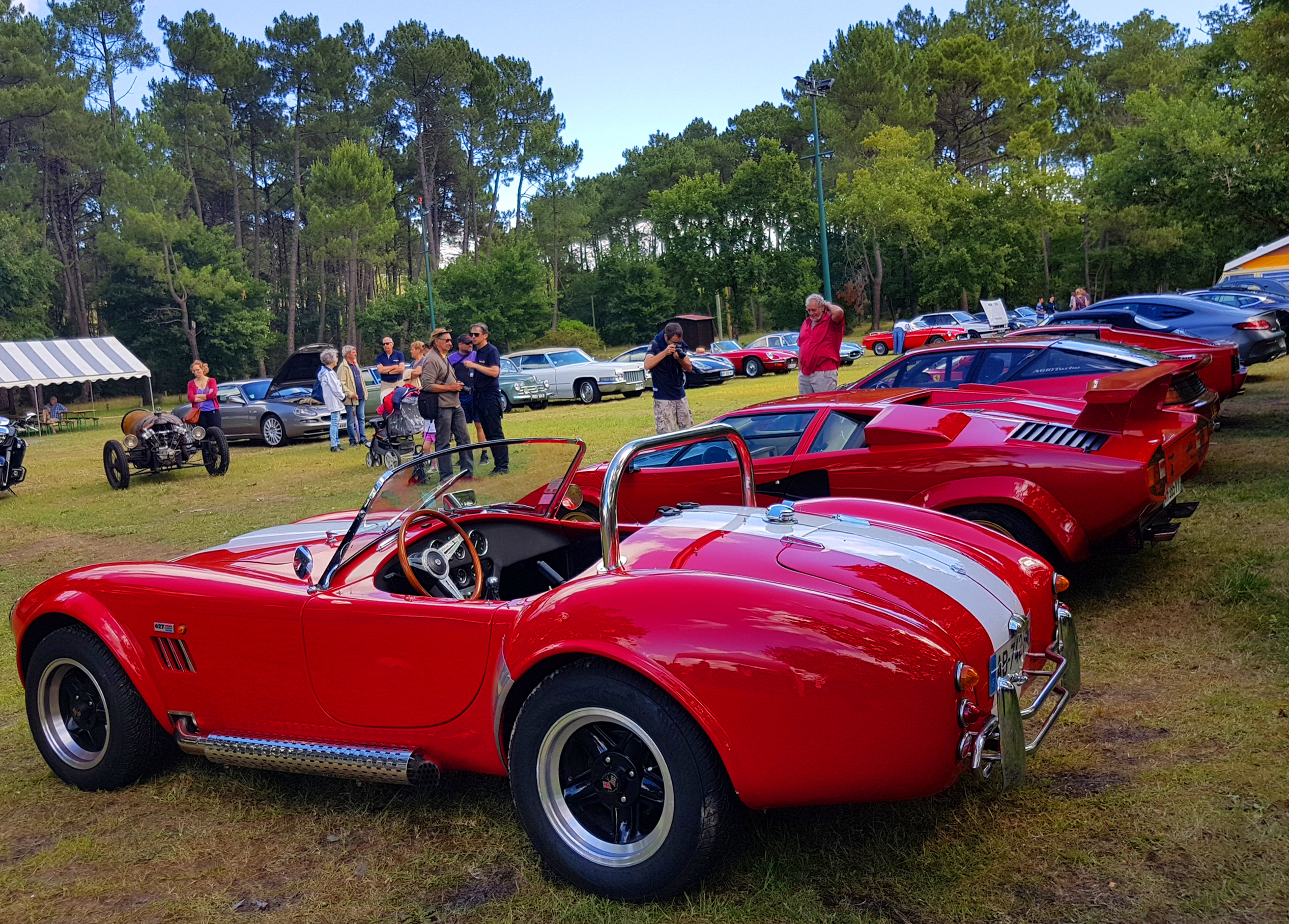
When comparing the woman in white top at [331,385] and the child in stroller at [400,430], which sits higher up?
the woman in white top at [331,385]

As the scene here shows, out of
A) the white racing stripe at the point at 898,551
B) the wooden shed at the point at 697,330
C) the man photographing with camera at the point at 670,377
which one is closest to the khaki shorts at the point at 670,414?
the man photographing with camera at the point at 670,377

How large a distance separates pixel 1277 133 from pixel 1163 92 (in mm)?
51683

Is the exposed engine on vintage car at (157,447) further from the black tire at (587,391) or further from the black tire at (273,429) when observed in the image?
the black tire at (587,391)

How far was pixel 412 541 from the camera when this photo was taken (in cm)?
358

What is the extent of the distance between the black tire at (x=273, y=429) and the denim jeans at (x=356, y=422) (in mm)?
2975

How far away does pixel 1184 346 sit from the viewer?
1061 centimetres

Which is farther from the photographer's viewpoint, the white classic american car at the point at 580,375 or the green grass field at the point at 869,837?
the white classic american car at the point at 580,375

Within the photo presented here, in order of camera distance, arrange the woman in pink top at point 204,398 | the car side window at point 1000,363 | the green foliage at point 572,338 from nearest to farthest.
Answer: the car side window at point 1000,363 < the woman in pink top at point 204,398 < the green foliage at point 572,338

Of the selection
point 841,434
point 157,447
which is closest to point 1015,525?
point 841,434

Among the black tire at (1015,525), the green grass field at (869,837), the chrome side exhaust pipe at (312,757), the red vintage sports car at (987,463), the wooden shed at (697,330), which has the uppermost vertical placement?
the wooden shed at (697,330)

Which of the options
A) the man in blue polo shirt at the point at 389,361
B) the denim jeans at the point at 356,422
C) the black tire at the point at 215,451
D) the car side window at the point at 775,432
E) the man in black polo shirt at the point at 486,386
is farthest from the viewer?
the denim jeans at the point at 356,422

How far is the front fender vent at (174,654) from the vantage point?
3.67 m

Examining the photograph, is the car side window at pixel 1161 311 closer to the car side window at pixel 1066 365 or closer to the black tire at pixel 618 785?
the car side window at pixel 1066 365

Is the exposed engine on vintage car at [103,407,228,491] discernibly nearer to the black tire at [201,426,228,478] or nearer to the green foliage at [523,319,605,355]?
the black tire at [201,426,228,478]
